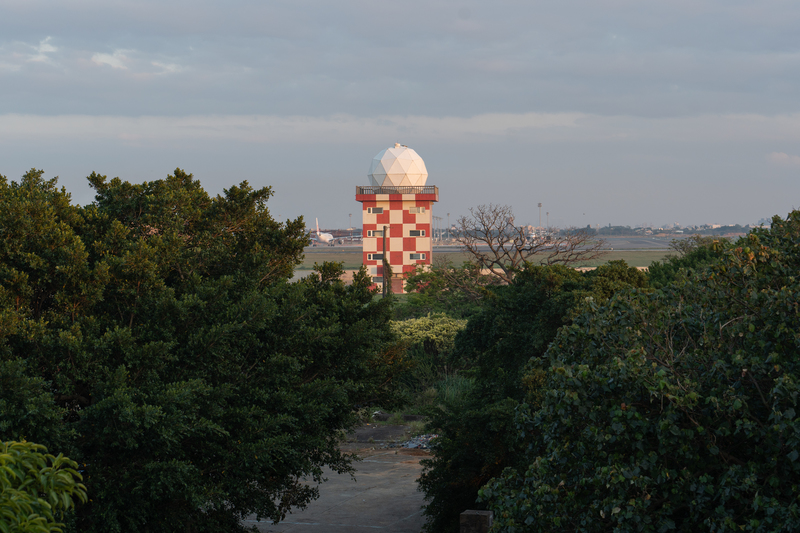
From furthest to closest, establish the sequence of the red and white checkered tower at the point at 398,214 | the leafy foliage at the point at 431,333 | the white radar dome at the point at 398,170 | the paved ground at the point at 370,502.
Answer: the white radar dome at the point at 398,170, the red and white checkered tower at the point at 398,214, the leafy foliage at the point at 431,333, the paved ground at the point at 370,502

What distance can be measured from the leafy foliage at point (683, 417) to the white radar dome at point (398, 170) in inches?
1760

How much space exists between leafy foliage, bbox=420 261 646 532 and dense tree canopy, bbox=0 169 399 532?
161 centimetres

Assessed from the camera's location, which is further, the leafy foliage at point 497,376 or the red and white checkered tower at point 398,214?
the red and white checkered tower at point 398,214

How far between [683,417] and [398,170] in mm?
46228

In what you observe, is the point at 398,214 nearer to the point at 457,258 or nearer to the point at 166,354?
the point at 166,354

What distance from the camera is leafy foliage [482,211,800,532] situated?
177 inches

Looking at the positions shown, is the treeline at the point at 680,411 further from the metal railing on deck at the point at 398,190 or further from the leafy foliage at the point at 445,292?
the metal railing on deck at the point at 398,190

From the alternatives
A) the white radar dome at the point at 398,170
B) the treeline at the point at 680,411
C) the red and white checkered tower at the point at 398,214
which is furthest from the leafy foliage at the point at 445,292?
the treeline at the point at 680,411

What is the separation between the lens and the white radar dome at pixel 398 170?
165 ft

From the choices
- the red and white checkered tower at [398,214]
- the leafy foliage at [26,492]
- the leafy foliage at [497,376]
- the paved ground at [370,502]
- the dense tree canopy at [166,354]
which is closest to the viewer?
the leafy foliage at [26,492]

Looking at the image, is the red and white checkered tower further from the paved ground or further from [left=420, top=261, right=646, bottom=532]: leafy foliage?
[left=420, top=261, right=646, bottom=532]: leafy foliage

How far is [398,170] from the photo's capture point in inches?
1978

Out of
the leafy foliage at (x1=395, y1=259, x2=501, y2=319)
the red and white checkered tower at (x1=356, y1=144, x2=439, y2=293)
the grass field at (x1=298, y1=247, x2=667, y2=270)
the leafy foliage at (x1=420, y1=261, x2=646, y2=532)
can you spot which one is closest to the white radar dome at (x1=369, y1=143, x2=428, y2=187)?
the red and white checkered tower at (x1=356, y1=144, x2=439, y2=293)

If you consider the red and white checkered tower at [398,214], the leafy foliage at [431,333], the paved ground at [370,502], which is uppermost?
the red and white checkered tower at [398,214]
